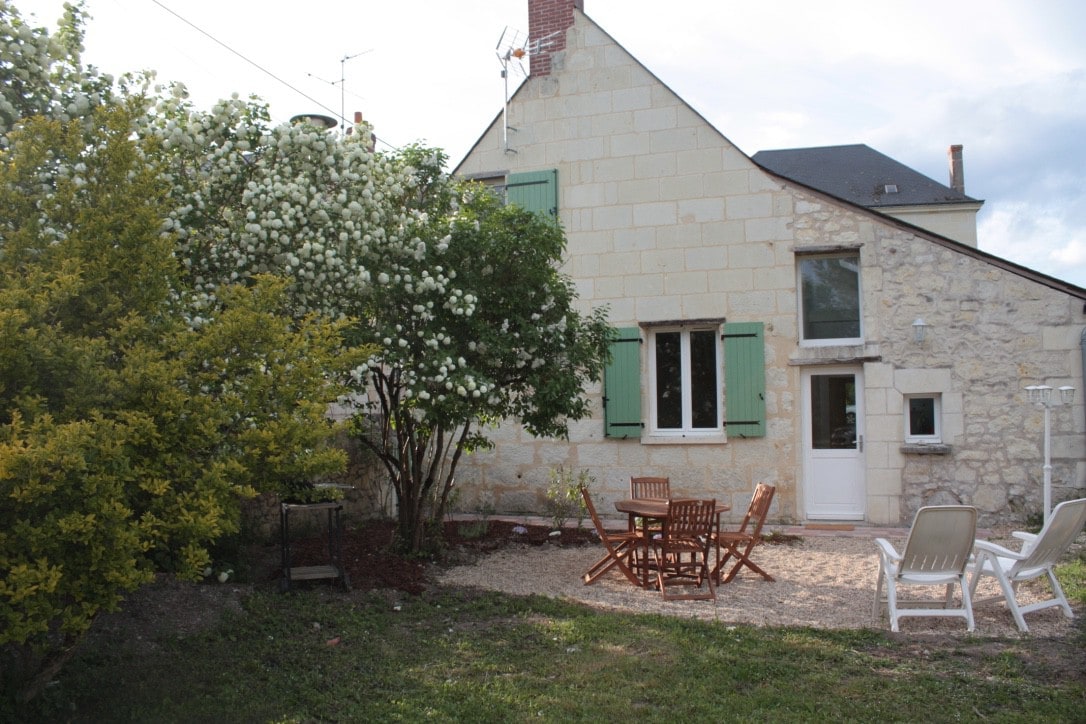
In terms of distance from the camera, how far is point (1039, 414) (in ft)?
29.5

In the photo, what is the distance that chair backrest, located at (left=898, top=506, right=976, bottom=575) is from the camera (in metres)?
5.13

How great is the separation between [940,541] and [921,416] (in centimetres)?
458

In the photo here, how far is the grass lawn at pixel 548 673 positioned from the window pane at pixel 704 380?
15.8ft

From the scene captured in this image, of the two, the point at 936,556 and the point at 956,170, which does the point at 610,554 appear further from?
the point at 956,170

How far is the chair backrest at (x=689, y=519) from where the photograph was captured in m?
6.16

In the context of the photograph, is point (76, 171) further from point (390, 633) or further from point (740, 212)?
point (740, 212)

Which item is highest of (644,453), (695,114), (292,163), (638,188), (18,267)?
(695,114)

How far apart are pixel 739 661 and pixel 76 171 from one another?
13.0 feet

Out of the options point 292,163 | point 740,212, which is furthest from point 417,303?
point 740,212

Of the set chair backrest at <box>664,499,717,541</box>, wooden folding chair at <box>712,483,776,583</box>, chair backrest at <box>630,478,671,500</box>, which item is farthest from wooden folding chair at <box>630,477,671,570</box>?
chair backrest at <box>664,499,717,541</box>

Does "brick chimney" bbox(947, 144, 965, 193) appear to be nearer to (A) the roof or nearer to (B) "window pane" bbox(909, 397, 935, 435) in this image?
(A) the roof

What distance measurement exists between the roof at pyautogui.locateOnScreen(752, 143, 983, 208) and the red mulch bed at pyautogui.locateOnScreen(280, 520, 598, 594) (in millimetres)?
13011

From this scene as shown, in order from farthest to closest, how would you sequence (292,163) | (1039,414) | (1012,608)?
(1039,414) → (292,163) → (1012,608)

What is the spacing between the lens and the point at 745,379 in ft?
32.0
